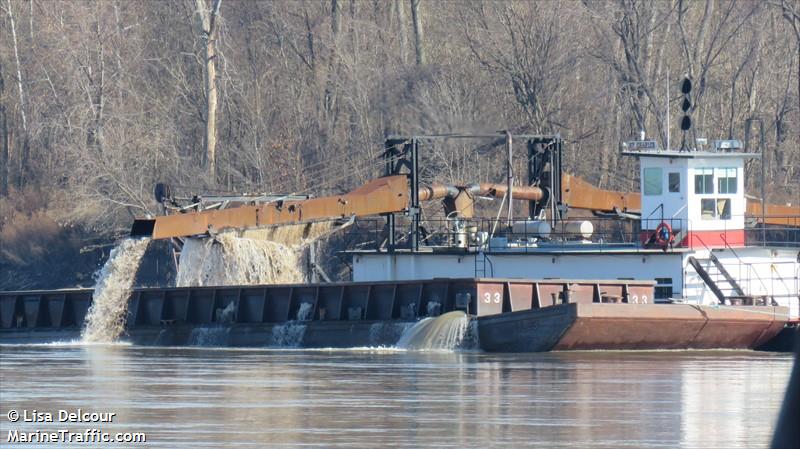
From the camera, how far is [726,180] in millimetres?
30078

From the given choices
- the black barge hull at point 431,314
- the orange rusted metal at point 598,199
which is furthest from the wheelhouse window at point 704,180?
the orange rusted metal at point 598,199

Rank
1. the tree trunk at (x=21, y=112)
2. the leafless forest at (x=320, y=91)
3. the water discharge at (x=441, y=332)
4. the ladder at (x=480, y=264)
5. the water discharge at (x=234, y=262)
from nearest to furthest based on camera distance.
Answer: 1. the water discharge at (x=441, y=332)
2. the ladder at (x=480, y=264)
3. the water discharge at (x=234, y=262)
4. the leafless forest at (x=320, y=91)
5. the tree trunk at (x=21, y=112)

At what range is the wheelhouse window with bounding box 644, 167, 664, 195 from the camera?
98.4 feet

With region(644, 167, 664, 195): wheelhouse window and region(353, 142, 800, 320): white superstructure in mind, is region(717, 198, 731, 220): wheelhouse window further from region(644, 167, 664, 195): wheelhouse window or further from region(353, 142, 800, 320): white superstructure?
region(644, 167, 664, 195): wheelhouse window

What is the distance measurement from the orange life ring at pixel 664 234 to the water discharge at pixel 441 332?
4228 millimetres

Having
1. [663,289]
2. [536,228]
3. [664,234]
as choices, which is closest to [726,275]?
[663,289]

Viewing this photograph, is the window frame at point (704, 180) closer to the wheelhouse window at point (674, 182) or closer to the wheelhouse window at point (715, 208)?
the wheelhouse window at point (715, 208)

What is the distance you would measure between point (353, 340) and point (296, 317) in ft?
5.45

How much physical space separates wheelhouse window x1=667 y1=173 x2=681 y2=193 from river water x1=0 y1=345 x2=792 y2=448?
3.63m

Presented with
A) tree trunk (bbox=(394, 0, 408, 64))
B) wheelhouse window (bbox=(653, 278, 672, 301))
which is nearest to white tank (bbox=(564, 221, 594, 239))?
wheelhouse window (bbox=(653, 278, 672, 301))

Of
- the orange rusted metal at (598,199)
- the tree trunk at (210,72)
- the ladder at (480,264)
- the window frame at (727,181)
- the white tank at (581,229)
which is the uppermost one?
the tree trunk at (210,72)

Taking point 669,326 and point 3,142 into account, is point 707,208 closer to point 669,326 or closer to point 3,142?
point 669,326

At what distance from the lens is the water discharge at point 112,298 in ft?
106

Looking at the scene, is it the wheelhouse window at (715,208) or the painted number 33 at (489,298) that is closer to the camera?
the painted number 33 at (489,298)
